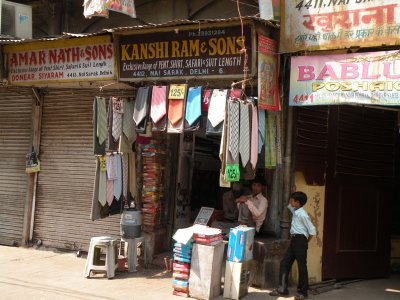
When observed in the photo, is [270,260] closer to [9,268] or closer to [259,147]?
[259,147]

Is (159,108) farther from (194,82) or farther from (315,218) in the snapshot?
(315,218)

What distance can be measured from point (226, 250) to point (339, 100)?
255 cm

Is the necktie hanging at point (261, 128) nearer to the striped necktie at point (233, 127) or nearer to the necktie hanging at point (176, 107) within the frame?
the striped necktie at point (233, 127)

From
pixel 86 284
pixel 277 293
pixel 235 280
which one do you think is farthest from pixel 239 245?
pixel 86 284

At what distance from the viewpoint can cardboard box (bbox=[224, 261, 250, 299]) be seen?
642 centimetres

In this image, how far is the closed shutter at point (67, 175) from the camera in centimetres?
900

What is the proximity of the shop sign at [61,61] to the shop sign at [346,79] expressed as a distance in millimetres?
3215

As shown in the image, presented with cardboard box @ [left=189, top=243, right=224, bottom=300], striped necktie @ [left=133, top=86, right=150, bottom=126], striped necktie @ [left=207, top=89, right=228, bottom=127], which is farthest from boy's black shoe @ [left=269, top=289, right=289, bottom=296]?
striped necktie @ [left=133, top=86, right=150, bottom=126]

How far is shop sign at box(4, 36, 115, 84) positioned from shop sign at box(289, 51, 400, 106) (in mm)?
3215

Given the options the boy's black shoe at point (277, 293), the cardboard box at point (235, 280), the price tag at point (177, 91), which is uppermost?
the price tag at point (177, 91)

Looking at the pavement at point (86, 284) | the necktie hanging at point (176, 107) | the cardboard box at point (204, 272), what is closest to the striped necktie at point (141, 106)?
the necktie hanging at point (176, 107)

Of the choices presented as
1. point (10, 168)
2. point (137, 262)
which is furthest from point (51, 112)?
point (137, 262)

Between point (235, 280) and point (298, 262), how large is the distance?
87 centimetres

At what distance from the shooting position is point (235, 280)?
21.2ft
